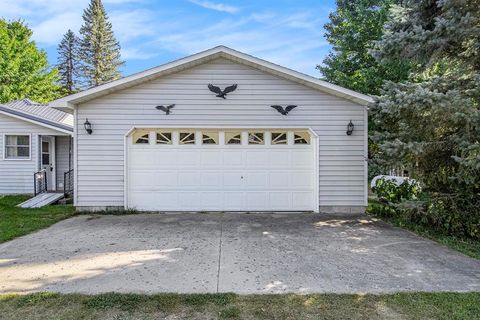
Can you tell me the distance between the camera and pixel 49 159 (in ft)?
41.2

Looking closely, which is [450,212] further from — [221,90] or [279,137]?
[221,90]

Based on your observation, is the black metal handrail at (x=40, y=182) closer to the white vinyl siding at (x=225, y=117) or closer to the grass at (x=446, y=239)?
the white vinyl siding at (x=225, y=117)

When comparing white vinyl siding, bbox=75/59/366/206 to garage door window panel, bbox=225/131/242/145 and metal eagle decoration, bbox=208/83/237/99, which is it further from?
garage door window panel, bbox=225/131/242/145


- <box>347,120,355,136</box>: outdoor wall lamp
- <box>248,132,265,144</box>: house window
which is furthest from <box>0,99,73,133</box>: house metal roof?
<box>347,120,355,136</box>: outdoor wall lamp

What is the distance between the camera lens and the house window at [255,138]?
27.8ft

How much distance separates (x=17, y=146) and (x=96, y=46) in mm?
25910

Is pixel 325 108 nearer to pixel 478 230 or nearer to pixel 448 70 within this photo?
pixel 448 70

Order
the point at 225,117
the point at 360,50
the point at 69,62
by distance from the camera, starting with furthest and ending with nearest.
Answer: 1. the point at 69,62
2. the point at 360,50
3. the point at 225,117

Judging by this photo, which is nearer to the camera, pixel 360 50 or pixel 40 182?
pixel 40 182

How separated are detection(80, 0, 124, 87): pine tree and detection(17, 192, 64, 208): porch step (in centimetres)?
2591

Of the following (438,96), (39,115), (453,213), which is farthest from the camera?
(39,115)

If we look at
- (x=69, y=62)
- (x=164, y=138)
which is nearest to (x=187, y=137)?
(x=164, y=138)

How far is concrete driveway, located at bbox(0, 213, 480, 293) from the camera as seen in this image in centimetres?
366

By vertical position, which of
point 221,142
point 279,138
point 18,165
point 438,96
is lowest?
point 18,165
